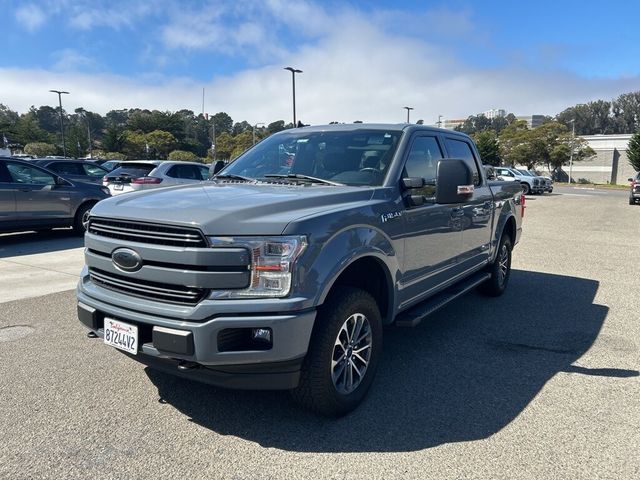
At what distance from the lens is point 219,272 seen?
2.71 meters

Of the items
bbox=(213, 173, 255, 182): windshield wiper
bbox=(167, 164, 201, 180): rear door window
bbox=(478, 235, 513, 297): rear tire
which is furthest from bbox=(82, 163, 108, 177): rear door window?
bbox=(478, 235, 513, 297): rear tire

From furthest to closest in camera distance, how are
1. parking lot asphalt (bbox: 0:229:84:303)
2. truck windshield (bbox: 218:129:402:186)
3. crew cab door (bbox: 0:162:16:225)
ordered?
crew cab door (bbox: 0:162:16:225), parking lot asphalt (bbox: 0:229:84:303), truck windshield (bbox: 218:129:402:186)

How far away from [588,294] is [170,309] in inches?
233

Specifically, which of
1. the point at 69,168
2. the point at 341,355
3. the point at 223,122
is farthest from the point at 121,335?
the point at 223,122

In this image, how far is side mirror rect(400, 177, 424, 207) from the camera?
3811 mm

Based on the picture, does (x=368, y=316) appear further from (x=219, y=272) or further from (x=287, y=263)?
(x=219, y=272)

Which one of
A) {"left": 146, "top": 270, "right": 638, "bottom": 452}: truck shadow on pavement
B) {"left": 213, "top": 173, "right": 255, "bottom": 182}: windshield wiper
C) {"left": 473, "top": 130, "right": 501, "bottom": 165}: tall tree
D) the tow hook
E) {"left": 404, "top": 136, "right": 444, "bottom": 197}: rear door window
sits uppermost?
{"left": 473, "top": 130, "right": 501, "bottom": 165}: tall tree

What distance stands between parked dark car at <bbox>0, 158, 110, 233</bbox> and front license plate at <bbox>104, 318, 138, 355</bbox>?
23.4ft

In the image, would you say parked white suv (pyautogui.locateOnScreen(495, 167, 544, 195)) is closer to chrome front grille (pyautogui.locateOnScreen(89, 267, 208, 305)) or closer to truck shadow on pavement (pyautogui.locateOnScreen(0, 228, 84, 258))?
truck shadow on pavement (pyautogui.locateOnScreen(0, 228, 84, 258))

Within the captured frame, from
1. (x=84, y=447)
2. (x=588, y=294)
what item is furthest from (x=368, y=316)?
(x=588, y=294)

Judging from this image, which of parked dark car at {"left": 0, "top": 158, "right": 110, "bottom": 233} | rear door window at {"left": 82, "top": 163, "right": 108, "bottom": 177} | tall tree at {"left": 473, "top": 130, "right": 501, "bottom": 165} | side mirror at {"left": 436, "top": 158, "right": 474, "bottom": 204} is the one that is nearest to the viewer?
side mirror at {"left": 436, "top": 158, "right": 474, "bottom": 204}

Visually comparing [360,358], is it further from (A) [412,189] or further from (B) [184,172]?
(B) [184,172]

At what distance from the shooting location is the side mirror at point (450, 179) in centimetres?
359

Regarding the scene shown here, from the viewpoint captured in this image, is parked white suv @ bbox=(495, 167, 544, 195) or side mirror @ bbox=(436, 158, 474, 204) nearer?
side mirror @ bbox=(436, 158, 474, 204)
